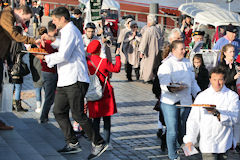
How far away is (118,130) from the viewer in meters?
9.77

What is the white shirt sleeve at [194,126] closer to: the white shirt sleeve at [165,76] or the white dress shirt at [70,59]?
the white shirt sleeve at [165,76]

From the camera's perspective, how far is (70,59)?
7.23 meters

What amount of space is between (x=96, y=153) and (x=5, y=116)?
251 cm

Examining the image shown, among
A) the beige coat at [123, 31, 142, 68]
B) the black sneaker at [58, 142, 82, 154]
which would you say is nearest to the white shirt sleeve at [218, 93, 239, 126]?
the black sneaker at [58, 142, 82, 154]

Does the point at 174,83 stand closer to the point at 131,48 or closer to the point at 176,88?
the point at 176,88

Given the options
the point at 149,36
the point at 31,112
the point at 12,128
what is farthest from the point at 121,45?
the point at 12,128

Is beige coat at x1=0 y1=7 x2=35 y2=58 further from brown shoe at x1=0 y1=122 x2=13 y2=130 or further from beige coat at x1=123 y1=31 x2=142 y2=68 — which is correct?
beige coat at x1=123 y1=31 x2=142 y2=68

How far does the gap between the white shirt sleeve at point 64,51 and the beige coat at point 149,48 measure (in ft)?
24.9

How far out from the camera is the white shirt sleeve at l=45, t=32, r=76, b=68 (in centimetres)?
707

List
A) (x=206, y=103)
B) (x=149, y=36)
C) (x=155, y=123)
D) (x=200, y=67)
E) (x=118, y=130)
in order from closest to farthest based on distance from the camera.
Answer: (x=206, y=103) < (x=200, y=67) < (x=118, y=130) < (x=155, y=123) < (x=149, y=36)

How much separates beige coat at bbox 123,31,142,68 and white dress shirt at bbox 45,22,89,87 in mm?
8313

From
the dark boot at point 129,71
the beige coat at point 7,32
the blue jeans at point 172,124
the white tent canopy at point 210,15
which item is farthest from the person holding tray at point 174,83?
the white tent canopy at point 210,15

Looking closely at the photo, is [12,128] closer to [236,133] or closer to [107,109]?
[107,109]

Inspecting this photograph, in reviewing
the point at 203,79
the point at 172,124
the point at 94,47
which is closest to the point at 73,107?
the point at 94,47
